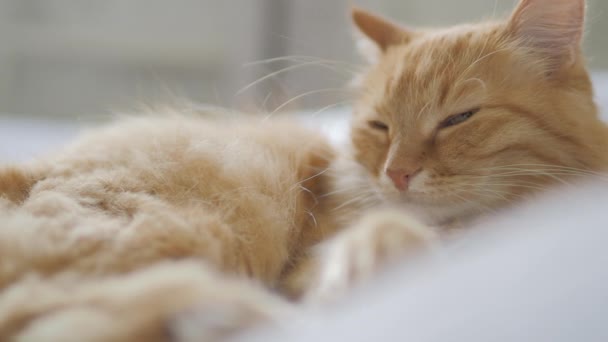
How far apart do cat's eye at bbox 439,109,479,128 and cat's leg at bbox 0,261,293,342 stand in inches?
23.5

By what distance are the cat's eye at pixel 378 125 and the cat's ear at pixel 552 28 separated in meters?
0.36

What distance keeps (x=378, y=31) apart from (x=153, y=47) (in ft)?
7.09

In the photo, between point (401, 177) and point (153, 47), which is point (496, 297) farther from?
point (153, 47)

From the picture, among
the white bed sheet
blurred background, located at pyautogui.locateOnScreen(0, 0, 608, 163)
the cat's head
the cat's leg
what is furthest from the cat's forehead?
blurred background, located at pyautogui.locateOnScreen(0, 0, 608, 163)

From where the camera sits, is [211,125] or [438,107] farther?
[211,125]

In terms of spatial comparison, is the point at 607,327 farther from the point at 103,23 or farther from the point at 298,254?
the point at 103,23

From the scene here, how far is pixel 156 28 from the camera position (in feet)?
10.9

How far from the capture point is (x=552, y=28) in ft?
4.01

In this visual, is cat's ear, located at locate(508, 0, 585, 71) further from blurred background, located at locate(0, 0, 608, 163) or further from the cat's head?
blurred background, located at locate(0, 0, 608, 163)

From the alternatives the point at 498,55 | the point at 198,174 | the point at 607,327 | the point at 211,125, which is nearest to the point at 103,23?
the point at 211,125

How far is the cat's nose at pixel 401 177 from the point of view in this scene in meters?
1.18

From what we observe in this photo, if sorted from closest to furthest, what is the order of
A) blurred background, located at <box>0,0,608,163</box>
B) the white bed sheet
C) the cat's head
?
the cat's head
the white bed sheet
blurred background, located at <box>0,0,608,163</box>

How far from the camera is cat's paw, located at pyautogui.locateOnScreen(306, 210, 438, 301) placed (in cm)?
85

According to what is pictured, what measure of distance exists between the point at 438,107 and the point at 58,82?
2797mm
